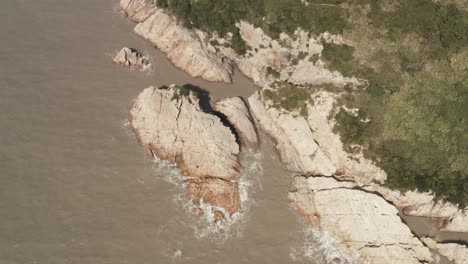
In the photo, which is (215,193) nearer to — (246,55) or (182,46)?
(246,55)

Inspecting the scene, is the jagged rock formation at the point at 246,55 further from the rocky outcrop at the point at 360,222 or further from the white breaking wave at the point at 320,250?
the white breaking wave at the point at 320,250

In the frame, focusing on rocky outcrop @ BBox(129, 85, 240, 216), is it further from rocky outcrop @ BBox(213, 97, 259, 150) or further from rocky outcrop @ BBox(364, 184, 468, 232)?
rocky outcrop @ BBox(364, 184, 468, 232)

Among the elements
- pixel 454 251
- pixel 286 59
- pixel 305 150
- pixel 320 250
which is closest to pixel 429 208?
pixel 454 251

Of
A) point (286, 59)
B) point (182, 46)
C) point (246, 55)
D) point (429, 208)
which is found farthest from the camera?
point (182, 46)

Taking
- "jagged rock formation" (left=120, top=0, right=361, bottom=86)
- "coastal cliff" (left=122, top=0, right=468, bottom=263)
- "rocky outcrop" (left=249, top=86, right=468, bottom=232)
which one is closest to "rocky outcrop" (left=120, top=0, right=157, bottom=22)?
"jagged rock formation" (left=120, top=0, right=361, bottom=86)

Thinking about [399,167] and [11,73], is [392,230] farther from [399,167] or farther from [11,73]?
[11,73]

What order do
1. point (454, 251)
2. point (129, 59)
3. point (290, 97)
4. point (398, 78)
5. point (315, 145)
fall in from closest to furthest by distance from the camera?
point (454, 251)
point (315, 145)
point (398, 78)
point (290, 97)
point (129, 59)

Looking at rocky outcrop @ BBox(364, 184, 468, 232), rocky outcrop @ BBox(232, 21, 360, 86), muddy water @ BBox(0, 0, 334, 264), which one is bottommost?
muddy water @ BBox(0, 0, 334, 264)
